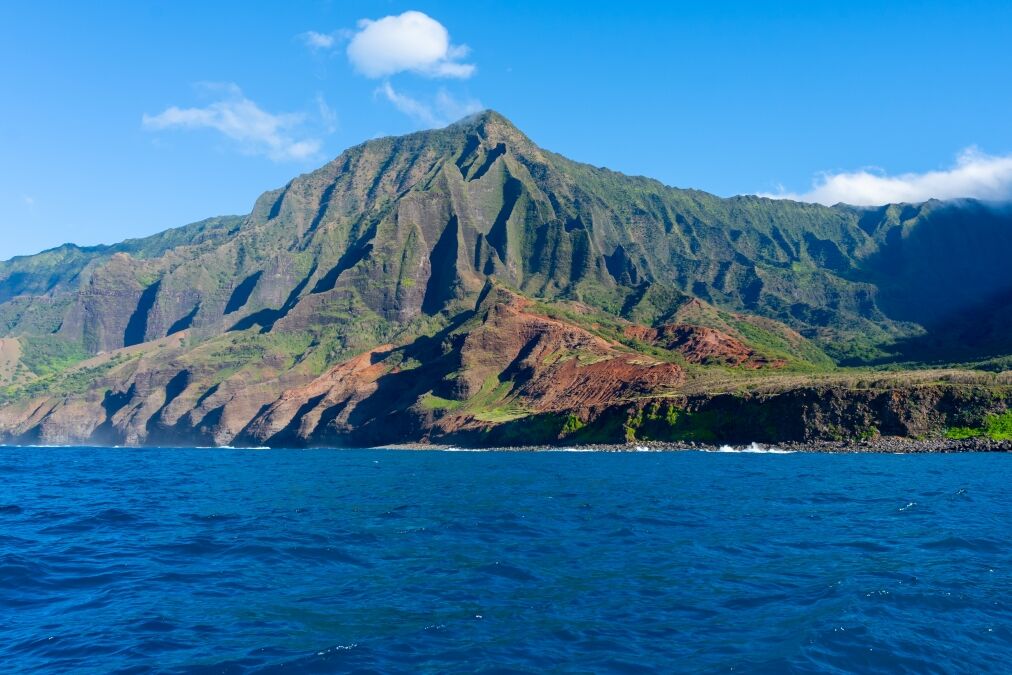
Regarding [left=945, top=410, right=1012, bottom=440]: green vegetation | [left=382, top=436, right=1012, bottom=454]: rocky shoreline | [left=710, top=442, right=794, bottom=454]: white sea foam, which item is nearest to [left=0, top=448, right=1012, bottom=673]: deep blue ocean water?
[left=382, top=436, right=1012, bottom=454]: rocky shoreline

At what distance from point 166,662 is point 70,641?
5.01m

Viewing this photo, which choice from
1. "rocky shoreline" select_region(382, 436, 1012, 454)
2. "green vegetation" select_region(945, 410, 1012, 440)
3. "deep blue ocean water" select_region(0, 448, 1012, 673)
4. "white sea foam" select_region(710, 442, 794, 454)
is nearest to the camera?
"deep blue ocean water" select_region(0, 448, 1012, 673)

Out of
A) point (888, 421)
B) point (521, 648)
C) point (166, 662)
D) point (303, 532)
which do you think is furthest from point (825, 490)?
point (888, 421)

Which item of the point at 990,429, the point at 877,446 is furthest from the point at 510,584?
the point at 990,429

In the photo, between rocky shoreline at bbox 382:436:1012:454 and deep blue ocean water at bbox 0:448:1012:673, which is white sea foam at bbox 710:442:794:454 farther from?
deep blue ocean water at bbox 0:448:1012:673

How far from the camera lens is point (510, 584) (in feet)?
121

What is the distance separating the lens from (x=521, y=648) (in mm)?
27484

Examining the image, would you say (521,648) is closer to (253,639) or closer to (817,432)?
(253,639)

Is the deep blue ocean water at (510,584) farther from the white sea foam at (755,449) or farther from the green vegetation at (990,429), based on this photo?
the white sea foam at (755,449)

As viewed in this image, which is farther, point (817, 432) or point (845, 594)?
point (817, 432)

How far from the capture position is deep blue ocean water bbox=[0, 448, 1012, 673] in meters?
27.0

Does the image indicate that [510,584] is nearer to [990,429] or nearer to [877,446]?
[877,446]

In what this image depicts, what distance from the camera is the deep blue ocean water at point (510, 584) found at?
1064 inches

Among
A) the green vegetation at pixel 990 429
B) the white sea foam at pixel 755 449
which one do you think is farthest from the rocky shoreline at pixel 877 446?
the green vegetation at pixel 990 429
